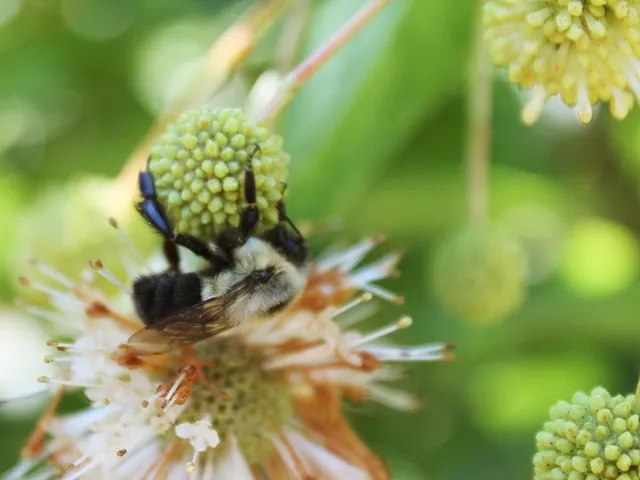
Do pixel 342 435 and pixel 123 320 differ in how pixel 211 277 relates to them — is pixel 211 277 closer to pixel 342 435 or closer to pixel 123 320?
pixel 123 320

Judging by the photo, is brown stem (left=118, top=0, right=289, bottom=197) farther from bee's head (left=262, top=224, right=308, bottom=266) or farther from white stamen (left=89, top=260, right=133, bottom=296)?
bee's head (left=262, top=224, right=308, bottom=266)

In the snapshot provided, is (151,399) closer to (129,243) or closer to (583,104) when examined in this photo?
(129,243)

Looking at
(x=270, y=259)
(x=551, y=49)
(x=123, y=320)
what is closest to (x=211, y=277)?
(x=270, y=259)

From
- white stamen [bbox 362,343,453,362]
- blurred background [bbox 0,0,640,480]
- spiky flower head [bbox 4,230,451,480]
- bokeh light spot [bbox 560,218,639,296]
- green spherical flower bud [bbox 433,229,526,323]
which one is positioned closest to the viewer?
spiky flower head [bbox 4,230,451,480]

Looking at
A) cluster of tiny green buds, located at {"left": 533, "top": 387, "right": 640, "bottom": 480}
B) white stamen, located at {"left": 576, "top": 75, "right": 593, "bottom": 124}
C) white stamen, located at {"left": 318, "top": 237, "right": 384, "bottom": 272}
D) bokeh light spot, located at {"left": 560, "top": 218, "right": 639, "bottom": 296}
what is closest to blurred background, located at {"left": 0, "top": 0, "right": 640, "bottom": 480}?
bokeh light spot, located at {"left": 560, "top": 218, "right": 639, "bottom": 296}

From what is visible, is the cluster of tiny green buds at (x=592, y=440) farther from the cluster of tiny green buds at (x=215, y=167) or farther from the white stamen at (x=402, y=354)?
the cluster of tiny green buds at (x=215, y=167)

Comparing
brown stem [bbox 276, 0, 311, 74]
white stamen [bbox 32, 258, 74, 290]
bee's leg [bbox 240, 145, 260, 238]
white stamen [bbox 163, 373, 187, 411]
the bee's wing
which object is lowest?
white stamen [bbox 163, 373, 187, 411]

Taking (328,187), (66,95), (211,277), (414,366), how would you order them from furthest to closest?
(66,95) < (414,366) < (328,187) < (211,277)
